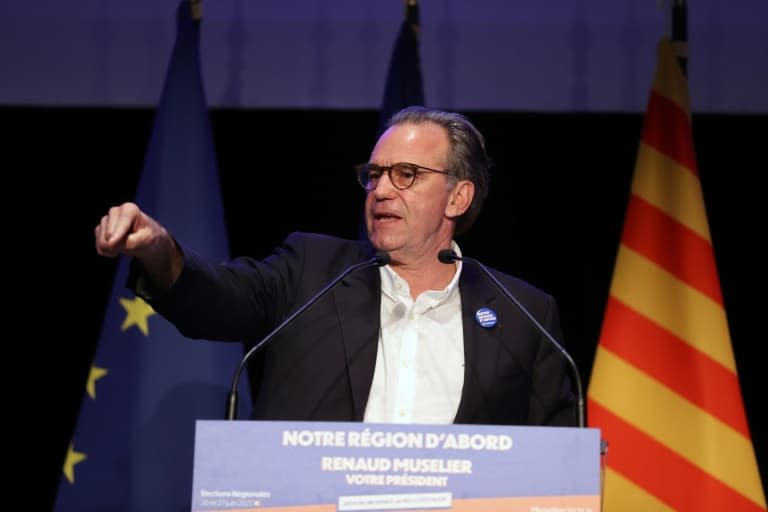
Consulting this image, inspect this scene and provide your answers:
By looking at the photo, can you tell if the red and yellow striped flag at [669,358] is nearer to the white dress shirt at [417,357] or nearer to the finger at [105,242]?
the white dress shirt at [417,357]

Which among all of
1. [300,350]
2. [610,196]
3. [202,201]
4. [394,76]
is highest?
[394,76]

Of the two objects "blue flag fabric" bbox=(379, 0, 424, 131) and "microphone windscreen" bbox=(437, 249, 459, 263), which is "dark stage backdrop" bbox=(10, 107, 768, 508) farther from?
"microphone windscreen" bbox=(437, 249, 459, 263)

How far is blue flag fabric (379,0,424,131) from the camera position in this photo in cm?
361

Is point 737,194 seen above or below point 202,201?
above

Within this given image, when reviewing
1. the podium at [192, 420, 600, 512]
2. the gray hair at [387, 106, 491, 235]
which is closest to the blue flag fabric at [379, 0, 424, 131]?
the gray hair at [387, 106, 491, 235]

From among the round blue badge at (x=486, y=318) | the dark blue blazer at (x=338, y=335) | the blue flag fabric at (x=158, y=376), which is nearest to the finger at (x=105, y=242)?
the dark blue blazer at (x=338, y=335)

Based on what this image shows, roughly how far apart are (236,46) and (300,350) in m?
2.20

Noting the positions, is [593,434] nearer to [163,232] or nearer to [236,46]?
[163,232]

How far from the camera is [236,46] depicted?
4020 millimetres

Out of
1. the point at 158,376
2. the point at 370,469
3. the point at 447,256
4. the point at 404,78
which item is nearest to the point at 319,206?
the point at 404,78

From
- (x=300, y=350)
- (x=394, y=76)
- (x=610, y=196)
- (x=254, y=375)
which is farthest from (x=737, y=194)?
(x=300, y=350)

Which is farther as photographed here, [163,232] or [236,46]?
[236,46]

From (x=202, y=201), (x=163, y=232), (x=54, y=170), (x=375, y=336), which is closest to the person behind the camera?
(x=163, y=232)

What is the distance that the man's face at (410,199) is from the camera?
2.24 metres
